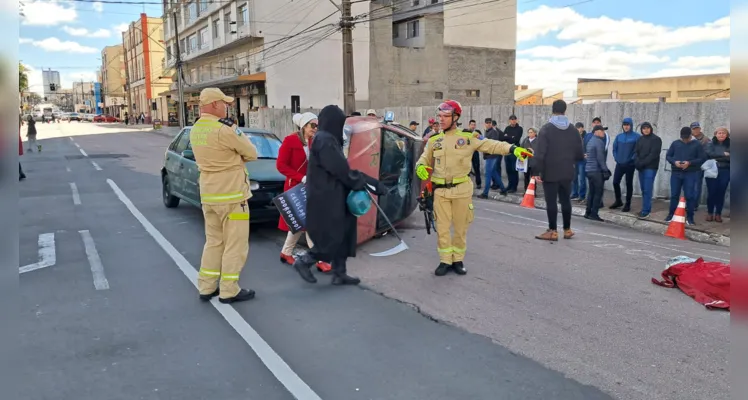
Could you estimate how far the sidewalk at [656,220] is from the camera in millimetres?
8648

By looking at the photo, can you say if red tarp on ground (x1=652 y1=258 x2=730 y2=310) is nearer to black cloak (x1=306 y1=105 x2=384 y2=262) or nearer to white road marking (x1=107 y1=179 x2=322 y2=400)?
black cloak (x1=306 y1=105 x2=384 y2=262)

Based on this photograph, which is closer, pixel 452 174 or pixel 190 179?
pixel 452 174

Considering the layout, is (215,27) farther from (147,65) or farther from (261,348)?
(261,348)

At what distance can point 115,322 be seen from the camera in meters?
4.73

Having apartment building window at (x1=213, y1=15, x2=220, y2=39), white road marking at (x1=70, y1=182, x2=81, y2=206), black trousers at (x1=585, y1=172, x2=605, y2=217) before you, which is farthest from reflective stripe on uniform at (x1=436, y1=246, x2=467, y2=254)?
apartment building window at (x1=213, y1=15, x2=220, y2=39)

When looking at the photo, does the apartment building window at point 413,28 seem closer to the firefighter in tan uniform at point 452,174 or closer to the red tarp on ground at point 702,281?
the firefighter in tan uniform at point 452,174

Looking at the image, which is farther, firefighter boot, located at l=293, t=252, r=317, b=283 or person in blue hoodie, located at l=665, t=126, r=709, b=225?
person in blue hoodie, located at l=665, t=126, r=709, b=225

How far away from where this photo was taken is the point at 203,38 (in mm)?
44312

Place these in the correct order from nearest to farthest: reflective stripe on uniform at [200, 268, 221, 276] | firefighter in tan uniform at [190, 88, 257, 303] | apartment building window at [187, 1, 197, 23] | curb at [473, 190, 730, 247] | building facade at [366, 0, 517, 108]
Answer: firefighter in tan uniform at [190, 88, 257, 303], reflective stripe on uniform at [200, 268, 221, 276], curb at [473, 190, 730, 247], building facade at [366, 0, 517, 108], apartment building window at [187, 1, 197, 23]

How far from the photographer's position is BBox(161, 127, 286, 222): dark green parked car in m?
7.84

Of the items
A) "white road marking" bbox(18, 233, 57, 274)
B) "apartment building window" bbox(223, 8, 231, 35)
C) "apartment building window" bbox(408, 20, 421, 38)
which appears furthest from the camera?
"apartment building window" bbox(223, 8, 231, 35)

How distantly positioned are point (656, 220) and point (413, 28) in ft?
99.8

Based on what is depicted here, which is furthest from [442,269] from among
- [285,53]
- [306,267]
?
[285,53]

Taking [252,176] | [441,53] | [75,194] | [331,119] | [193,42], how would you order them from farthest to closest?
1. [193,42]
2. [441,53]
3. [75,194]
4. [252,176]
5. [331,119]
